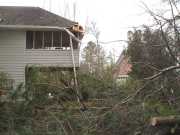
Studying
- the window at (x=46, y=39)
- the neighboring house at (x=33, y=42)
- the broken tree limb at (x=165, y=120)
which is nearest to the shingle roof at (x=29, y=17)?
the neighboring house at (x=33, y=42)

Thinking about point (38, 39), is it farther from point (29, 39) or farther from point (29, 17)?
point (29, 17)

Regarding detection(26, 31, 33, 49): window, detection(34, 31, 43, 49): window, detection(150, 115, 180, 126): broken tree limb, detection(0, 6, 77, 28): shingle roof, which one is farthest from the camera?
detection(34, 31, 43, 49): window

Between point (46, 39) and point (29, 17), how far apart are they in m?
1.40

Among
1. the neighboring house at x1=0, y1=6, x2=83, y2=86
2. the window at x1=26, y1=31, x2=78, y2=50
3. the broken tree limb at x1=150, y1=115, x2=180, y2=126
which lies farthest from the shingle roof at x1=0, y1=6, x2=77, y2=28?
the broken tree limb at x1=150, y1=115, x2=180, y2=126

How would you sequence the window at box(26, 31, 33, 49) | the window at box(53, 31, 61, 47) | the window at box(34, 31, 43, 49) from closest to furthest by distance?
the window at box(26, 31, 33, 49) → the window at box(34, 31, 43, 49) → the window at box(53, 31, 61, 47)

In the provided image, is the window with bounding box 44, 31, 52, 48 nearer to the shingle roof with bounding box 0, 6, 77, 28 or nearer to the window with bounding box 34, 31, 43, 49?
the window with bounding box 34, 31, 43, 49

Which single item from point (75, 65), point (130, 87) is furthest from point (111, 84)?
point (75, 65)

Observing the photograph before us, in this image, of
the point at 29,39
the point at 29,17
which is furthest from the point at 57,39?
the point at 29,17

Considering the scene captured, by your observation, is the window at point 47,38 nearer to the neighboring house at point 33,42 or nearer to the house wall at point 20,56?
the neighboring house at point 33,42

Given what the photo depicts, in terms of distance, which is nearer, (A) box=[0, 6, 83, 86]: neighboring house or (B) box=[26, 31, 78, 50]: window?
(A) box=[0, 6, 83, 86]: neighboring house

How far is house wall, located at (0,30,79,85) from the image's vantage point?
18.5 metres

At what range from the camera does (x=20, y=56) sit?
18719 millimetres

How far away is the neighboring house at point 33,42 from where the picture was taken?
1846cm

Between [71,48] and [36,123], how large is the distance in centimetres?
970
